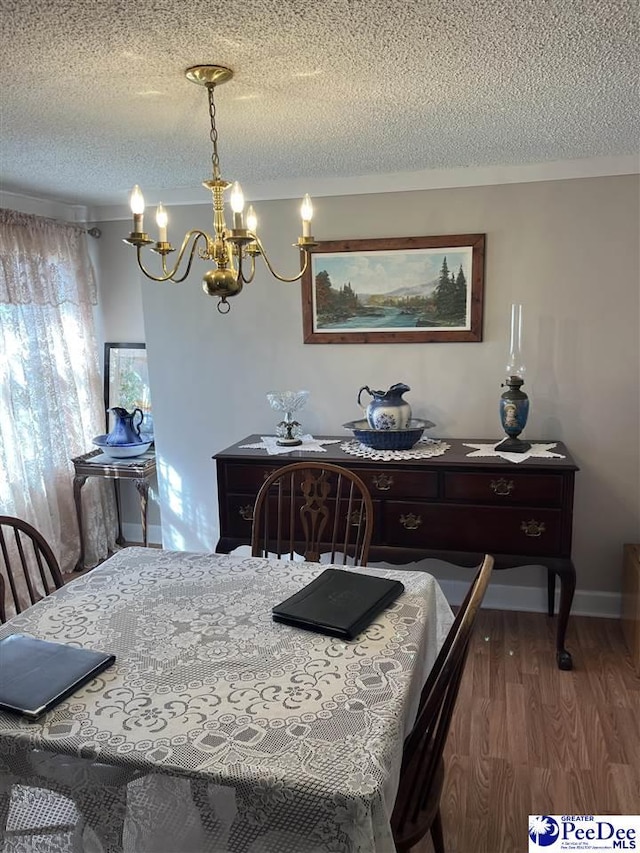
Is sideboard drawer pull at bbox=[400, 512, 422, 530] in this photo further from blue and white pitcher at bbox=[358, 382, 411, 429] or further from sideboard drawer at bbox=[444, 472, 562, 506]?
blue and white pitcher at bbox=[358, 382, 411, 429]

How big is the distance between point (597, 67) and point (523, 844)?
7.27 feet

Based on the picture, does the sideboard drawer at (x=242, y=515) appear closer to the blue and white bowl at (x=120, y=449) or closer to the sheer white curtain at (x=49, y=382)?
the blue and white bowl at (x=120, y=449)

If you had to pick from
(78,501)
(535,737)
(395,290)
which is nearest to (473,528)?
(535,737)

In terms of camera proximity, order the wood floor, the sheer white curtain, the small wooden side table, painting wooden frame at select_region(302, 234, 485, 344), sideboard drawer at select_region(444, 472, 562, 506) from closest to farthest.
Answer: the wood floor
sideboard drawer at select_region(444, 472, 562, 506)
painting wooden frame at select_region(302, 234, 485, 344)
the sheer white curtain
the small wooden side table

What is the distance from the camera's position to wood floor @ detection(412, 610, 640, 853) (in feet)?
6.49

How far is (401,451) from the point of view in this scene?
2945mm

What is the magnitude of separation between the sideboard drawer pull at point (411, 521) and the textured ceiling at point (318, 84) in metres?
1.57

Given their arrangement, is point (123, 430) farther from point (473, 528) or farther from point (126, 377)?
point (473, 528)

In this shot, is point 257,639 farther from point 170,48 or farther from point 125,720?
point 170,48

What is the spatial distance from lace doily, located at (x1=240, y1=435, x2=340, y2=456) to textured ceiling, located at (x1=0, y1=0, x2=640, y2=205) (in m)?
1.30

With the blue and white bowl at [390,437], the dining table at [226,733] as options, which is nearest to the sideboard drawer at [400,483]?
the blue and white bowl at [390,437]

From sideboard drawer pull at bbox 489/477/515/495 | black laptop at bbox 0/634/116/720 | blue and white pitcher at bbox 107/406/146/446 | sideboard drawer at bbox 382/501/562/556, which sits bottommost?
sideboard drawer at bbox 382/501/562/556

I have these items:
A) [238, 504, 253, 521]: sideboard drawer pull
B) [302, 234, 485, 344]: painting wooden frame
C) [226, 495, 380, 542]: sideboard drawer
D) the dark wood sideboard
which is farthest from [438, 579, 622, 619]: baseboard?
[302, 234, 485, 344]: painting wooden frame

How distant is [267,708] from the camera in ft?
4.23
